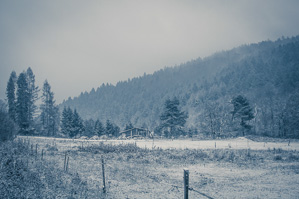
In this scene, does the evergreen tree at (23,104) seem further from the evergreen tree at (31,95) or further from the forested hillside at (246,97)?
the forested hillside at (246,97)

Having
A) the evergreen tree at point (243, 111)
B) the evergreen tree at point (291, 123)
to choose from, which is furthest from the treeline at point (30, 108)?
the evergreen tree at point (291, 123)

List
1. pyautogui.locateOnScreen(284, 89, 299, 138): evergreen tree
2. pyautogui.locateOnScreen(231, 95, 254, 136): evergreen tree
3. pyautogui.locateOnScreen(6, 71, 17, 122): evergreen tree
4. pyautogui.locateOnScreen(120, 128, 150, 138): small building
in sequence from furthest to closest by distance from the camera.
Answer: pyautogui.locateOnScreen(120, 128, 150, 138): small building
pyautogui.locateOnScreen(284, 89, 299, 138): evergreen tree
pyautogui.locateOnScreen(231, 95, 254, 136): evergreen tree
pyautogui.locateOnScreen(6, 71, 17, 122): evergreen tree

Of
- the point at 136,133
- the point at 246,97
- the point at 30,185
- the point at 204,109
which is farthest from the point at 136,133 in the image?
the point at 246,97

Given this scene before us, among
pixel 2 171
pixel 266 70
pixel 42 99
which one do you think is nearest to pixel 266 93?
pixel 266 70

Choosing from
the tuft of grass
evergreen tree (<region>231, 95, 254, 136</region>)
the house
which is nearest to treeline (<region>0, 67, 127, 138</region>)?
the house

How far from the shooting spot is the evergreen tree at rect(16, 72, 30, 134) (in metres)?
49.9

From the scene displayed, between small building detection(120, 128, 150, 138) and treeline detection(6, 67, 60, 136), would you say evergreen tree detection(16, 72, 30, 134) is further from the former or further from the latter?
small building detection(120, 128, 150, 138)

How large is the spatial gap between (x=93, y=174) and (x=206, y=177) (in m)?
8.20

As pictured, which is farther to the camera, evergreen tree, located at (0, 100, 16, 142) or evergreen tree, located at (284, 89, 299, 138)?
evergreen tree, located at (284, 89, 299, 138)

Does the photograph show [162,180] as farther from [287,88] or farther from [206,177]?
[287,88]

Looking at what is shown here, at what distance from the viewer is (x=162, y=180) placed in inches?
546

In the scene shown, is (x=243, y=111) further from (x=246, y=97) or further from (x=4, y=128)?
(x=4, y=128)

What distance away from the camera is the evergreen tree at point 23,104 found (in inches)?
1964

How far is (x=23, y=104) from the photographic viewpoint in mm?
52156
